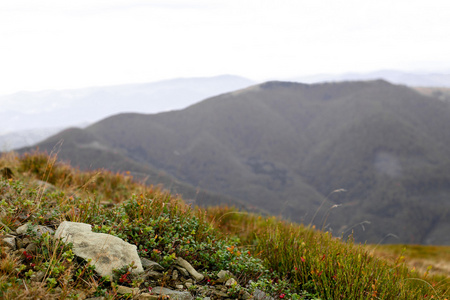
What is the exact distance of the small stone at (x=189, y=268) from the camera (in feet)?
13.8

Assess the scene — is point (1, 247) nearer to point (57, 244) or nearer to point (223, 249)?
point (57, 244)

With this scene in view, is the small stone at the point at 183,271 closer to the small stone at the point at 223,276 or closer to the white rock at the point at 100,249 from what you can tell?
the small stone at the point at 223,276

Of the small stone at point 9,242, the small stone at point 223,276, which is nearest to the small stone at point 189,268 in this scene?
the small stone at point 223,276

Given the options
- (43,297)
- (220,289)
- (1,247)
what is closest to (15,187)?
(1,247)

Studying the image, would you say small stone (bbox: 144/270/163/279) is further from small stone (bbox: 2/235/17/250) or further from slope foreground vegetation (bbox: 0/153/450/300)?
small stone (bbox: 2/235/17/250)

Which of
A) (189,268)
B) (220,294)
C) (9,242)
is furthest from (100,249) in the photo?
(220,294)

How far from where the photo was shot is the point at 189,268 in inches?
168

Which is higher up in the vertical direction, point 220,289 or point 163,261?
point 163,261

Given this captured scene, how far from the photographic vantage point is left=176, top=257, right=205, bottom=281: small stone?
4.21 metres

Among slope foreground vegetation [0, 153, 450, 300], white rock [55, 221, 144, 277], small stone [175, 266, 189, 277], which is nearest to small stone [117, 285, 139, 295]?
slope foreground vegetation [0, 153, 450, 300]

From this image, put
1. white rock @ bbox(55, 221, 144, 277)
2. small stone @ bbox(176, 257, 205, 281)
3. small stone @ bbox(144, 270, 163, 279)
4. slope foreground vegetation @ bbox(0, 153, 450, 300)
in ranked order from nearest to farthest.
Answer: slope foreground vegetation @ bbox(0, 153, 450, 300)
white rock @ bbox(55, 221, 144, 277)
small stone @ bbox(144, 270, 163, 279)
small stone @ bbox(176, 257, 205, 281)

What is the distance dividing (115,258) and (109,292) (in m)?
0.42

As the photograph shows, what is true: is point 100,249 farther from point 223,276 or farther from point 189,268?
point 223,276

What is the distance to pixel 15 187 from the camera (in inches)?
212
